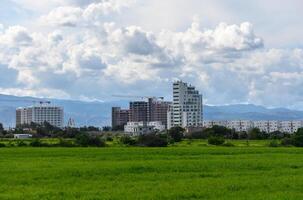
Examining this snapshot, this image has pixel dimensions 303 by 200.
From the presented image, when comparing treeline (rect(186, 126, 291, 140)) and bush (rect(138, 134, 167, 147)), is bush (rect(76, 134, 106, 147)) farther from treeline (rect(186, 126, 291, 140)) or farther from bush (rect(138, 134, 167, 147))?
treeline (rect(186, 126, 291, 140))

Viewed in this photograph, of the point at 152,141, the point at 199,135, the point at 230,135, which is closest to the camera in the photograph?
the point at 152,141

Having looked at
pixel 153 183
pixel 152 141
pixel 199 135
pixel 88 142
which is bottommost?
pixel 153 183

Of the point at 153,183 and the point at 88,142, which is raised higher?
the point at 88,142

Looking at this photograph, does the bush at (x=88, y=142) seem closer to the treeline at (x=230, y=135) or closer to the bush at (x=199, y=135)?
the bush at (x=199, y=135)

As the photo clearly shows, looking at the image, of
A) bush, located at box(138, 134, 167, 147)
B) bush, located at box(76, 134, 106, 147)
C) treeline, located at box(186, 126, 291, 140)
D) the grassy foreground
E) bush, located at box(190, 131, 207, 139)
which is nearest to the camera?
the grassy foreground

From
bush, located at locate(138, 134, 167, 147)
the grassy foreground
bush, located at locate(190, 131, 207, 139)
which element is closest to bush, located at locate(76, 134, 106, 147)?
bush, located at locate(138, 134, 167, 147)

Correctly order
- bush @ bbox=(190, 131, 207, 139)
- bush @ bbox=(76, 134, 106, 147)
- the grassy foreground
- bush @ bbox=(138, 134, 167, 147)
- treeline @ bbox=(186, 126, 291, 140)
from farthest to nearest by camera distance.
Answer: treeline @ bbox=(186, 126, 291, 140) < bush @ bbox=(190, 131, 207, 139) < bush @ bbox=(138, 134, 167, 147) < bush @ bbox=(76, 134, 106, 147) < the grassy foreground

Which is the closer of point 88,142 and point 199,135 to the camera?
point 88,142

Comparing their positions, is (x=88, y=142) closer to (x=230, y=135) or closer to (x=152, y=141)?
(x=152, y=141)

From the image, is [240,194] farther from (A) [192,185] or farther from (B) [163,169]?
(B) [163,169]

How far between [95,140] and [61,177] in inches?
2876

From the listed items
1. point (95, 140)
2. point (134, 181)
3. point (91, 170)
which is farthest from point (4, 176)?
point (95, 140)

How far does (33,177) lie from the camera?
1216 inches

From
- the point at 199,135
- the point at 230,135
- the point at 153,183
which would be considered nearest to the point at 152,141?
the point at 199,135
